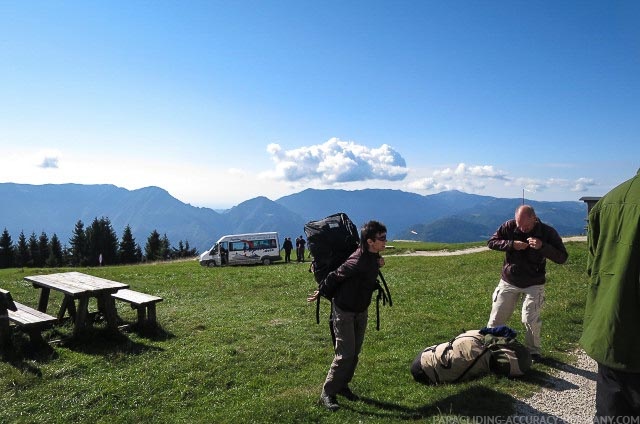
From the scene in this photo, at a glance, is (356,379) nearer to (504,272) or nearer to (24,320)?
(504,272)

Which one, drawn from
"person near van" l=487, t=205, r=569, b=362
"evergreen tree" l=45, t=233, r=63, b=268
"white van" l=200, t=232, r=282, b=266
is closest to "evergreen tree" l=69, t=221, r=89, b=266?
"evergreen tree" l=45, t=233, r=63, b=268

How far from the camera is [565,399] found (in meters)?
6.58

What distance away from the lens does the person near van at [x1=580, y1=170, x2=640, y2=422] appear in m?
3.18

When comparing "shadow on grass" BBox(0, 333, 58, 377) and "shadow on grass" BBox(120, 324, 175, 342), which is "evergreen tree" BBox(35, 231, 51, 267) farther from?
"shadow on grass" BBox(0, 333, 58, 377)

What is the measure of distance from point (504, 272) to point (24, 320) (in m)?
9.57

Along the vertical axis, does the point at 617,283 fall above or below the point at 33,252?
above

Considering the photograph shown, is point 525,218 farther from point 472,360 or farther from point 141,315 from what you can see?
point 141,315

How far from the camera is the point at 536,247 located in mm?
7637

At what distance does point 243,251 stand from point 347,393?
3566cm

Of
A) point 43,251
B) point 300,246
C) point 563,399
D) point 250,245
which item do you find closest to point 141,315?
point 563,399

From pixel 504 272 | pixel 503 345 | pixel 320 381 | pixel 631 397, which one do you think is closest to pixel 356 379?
pixel 320 381

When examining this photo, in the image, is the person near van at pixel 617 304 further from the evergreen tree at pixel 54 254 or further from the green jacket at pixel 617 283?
the evergreen tree at pixel 54 254

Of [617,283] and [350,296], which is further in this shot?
[350,296]

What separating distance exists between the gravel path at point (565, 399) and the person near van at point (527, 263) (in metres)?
0.74
